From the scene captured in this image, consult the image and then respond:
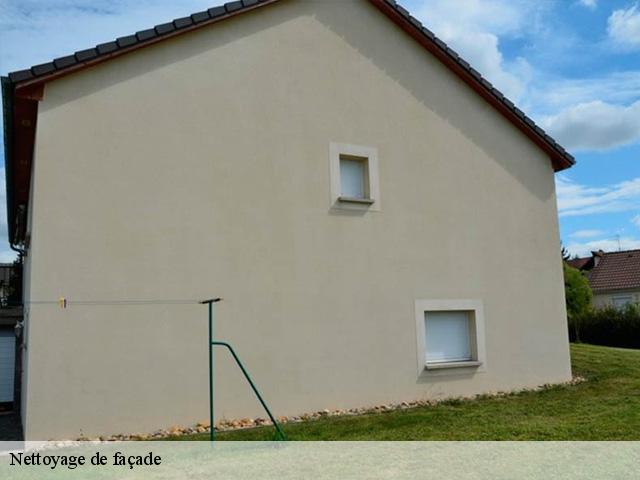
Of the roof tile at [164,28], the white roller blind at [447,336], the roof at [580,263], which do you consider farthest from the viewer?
the roof at [580,263]

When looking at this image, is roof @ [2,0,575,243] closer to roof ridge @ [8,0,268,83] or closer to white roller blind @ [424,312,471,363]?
roof ridge @ [8,0,268,83]

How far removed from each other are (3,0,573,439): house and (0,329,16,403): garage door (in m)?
3.17

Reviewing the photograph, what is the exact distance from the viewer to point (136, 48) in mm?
10227

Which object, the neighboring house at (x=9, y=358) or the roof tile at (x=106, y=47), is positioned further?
the neighboring house at (x=9, y=358)

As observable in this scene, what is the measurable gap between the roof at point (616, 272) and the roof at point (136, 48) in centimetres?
2938

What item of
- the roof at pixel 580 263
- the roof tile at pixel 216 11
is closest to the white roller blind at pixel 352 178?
the roof tile at pixel 216 11

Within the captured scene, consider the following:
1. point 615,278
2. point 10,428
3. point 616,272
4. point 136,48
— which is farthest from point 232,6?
point 616,272

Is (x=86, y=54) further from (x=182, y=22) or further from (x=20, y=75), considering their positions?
(x=182, y=22)

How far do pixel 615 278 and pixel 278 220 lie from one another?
36306mm

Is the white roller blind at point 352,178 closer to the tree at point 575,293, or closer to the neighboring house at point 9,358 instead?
the neighboring house at point 9,358

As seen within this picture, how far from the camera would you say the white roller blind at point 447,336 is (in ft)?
41.7

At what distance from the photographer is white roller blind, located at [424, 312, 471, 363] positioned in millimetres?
12719

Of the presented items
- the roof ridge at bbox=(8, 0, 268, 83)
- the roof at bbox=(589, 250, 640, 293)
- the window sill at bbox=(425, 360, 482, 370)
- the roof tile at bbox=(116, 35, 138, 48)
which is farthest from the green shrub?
the roof tile at bbox=(116, 35, 138, 48)

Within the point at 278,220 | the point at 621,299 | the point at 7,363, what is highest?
the point at 278,220
